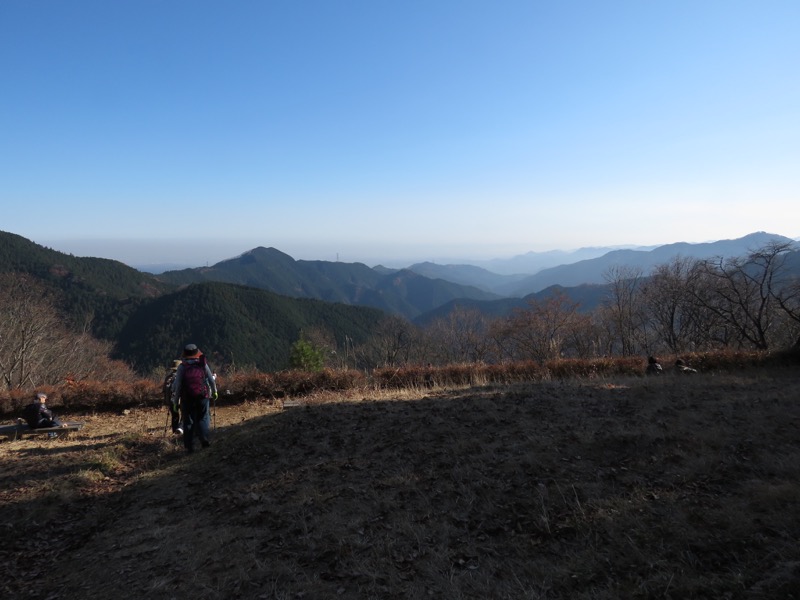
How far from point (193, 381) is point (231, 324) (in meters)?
86.0

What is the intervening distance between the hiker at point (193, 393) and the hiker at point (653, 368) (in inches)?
452

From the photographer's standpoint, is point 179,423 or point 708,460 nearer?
point 708,460

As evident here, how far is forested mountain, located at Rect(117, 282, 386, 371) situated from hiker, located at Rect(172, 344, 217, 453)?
216 feet

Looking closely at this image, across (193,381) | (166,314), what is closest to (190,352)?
(193,381)

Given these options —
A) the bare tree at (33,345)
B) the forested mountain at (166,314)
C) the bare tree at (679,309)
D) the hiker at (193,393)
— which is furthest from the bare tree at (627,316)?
the forested mountain at (166,314)

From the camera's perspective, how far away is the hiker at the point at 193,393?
698cm

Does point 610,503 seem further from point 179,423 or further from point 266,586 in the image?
point 179,423

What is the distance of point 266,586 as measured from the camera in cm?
352

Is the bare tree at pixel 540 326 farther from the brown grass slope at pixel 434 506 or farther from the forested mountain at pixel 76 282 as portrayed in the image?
the forested mountain at pixel 76 282

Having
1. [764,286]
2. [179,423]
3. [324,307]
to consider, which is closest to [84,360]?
[179,423]

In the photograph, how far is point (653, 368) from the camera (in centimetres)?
1202

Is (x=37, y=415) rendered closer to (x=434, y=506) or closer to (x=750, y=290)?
(x=434, y=506)

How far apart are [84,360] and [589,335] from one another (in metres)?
47.6

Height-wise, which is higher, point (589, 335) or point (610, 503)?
point (610, 503)
